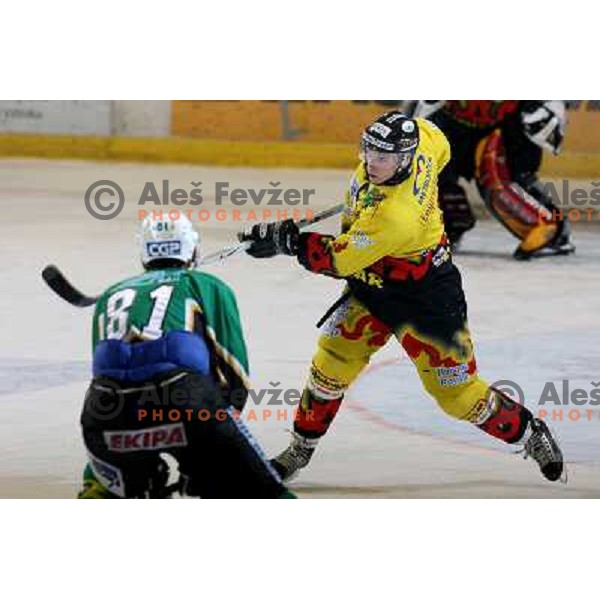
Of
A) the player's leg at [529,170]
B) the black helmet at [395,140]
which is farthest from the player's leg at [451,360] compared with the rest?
the player's leg at [529,170]

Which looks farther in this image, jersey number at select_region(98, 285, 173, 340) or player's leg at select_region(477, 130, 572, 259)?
player's leg at select_region(477, 130, 572, 259)

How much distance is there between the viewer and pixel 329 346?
6527mm

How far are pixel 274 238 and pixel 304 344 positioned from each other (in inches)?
63.1

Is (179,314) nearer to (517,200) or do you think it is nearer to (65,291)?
(65,291)

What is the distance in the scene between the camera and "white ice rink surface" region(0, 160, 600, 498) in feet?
22.5

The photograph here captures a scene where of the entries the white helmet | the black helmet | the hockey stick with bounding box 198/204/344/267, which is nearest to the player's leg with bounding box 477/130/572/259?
the hockey stick with bounding box 198/204/344/267

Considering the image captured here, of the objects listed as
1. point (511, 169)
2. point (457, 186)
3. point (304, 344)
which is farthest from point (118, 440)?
point (511, 169)

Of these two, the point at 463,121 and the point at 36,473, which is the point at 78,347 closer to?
the point at 36,473

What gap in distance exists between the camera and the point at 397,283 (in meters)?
6.38

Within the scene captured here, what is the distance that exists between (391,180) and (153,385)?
0.91m

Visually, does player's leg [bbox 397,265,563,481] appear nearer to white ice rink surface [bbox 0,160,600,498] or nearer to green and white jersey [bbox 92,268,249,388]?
white ice rink surface [bbox 0,160,600,498]

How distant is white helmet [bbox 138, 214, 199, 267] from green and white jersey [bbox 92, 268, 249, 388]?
2.8 inches

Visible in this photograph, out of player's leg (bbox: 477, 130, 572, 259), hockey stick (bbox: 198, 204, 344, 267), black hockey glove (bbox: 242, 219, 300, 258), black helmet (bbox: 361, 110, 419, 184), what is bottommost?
player's leg (bbox: 477, 130, 572, 259)

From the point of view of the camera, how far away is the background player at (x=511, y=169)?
923 centimetres
